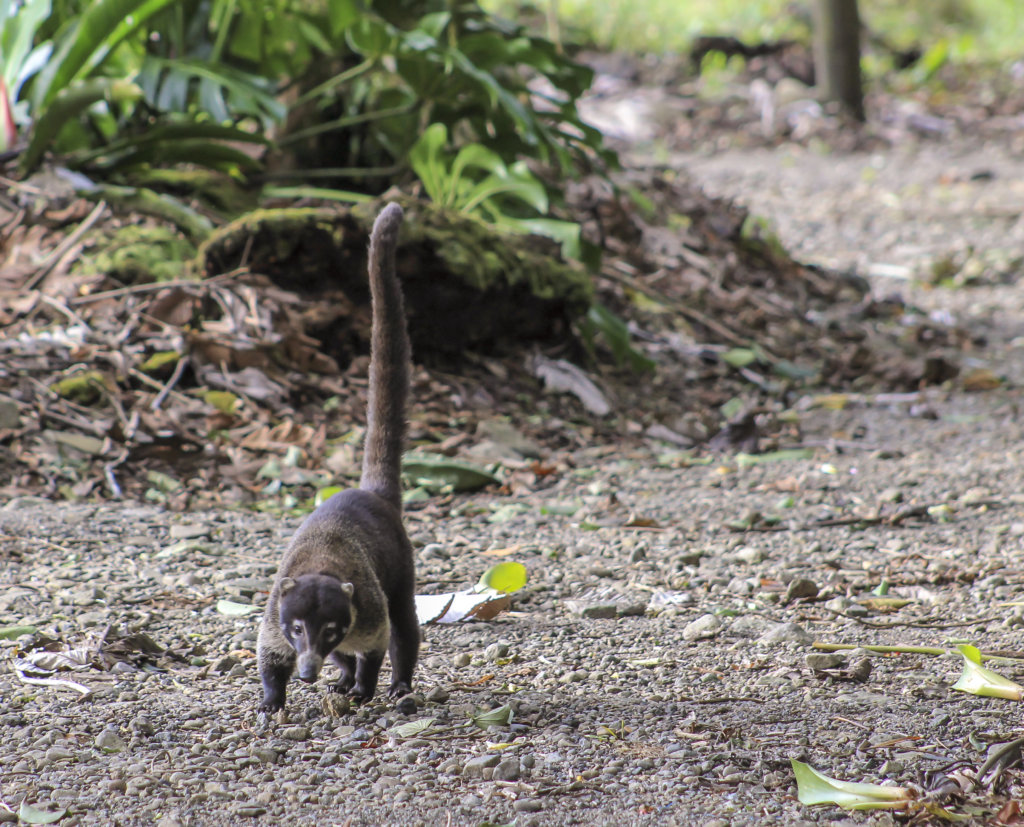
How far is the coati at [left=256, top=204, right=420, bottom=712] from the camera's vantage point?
7.20ft

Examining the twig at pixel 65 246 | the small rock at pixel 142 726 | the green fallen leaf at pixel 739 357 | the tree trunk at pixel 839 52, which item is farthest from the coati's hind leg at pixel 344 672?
the tree trunk at pixel 839 52

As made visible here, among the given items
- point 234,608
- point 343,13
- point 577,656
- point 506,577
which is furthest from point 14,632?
point 343,13

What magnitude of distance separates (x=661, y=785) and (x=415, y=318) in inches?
132

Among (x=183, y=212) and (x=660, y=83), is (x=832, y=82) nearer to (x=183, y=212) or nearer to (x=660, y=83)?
(x=660, y=83)

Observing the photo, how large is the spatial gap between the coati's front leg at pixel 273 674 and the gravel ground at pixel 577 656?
0.04m

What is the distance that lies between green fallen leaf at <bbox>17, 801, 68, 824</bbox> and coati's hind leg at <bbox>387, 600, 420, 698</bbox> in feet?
2.47

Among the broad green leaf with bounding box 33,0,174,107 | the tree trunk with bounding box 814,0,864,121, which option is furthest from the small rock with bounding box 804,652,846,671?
the tree trunk with bounding box 814,0,864,121

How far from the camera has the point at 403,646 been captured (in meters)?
2.51

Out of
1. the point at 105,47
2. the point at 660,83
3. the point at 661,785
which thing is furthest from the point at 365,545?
the point at 660,83

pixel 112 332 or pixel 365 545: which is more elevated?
pixel 112 332

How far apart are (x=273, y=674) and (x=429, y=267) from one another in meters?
3.00

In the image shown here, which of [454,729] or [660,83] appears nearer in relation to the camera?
[454,729]

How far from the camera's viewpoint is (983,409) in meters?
5.43

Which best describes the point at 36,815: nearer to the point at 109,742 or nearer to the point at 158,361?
the point at 109,742
